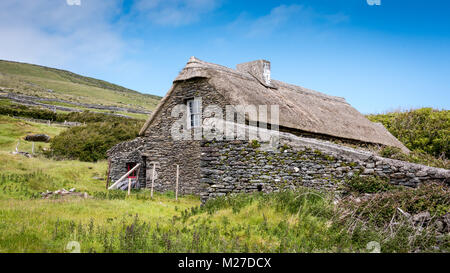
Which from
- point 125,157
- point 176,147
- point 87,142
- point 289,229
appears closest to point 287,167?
point 289,229

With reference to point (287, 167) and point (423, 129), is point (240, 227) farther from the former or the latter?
point (423, 129)

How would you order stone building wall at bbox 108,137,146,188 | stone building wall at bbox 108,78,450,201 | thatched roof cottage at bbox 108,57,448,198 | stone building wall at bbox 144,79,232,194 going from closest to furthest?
stone building wall at bbox 108,78,450,201 < thatched roof cottage at bbox 108,57,448,198 < stone building wall at bbox 144,79,232,194 < stone building wall at bbox 108,137,146,188

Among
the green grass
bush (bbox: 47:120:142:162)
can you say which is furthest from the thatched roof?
Result: the green grass

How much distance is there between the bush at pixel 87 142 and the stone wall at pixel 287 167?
17.2m

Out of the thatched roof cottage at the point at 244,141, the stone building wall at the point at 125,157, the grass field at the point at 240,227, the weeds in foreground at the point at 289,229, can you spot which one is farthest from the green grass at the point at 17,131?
the weeds in foreground at the point at 289,229

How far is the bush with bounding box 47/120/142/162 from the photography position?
23484 millimetres

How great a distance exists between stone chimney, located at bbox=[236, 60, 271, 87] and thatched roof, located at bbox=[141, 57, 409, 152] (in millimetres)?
160

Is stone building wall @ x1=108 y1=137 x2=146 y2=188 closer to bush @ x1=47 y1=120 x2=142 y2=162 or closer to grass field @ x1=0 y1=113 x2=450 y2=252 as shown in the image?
bush @ x1=47 y1=120 x2=142 y2=162

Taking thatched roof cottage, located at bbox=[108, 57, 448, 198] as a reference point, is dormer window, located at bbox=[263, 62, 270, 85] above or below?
above

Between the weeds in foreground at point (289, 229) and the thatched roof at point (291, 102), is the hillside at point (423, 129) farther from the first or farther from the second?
the weeds in foreground at point (289, 229)

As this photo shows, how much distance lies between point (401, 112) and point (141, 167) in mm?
18212

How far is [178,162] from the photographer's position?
15766 mm
